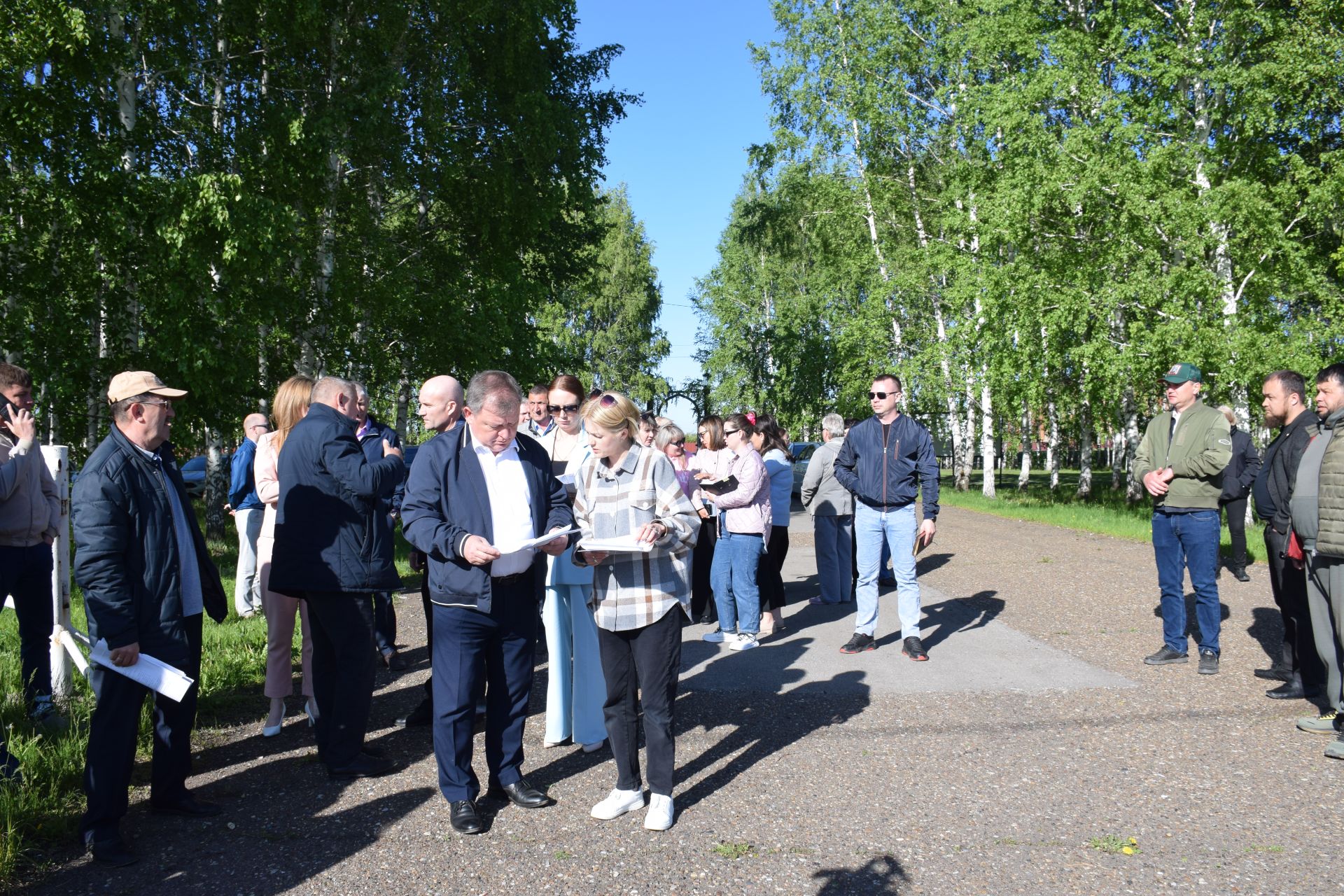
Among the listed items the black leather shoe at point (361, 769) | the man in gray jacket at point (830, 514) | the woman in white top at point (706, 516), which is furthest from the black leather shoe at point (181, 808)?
the man in gray jacket at point (830, 514)

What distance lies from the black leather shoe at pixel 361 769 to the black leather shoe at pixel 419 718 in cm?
81

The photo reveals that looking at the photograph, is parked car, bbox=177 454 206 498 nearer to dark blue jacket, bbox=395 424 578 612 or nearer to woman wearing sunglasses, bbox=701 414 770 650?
woman wearing sunglasses, bbox=701 414 770 650

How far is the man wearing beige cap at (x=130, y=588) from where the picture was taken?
3.78 m

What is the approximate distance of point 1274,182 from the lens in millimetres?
18438

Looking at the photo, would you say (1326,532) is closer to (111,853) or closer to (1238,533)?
(111,853)

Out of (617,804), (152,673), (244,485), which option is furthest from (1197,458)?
(244,485)

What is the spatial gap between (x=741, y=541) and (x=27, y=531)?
4901 mm

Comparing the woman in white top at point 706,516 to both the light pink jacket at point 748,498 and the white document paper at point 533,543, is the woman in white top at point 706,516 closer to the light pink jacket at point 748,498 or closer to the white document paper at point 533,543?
the light pink jacket at point 748,498

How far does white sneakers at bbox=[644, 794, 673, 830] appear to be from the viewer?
4.10m

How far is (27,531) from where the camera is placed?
4984 mm

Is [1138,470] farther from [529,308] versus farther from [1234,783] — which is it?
[529,308]

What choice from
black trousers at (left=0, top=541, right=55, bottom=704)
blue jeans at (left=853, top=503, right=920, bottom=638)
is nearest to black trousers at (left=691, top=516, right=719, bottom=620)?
blue jeans at (left=853, top=503, right=920, bottom=638)

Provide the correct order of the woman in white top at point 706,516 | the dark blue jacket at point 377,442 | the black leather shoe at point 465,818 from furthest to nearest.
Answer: the woman in white top at point 706,516, the dark blue jacket at point 377,442, the black leather shoe at point 465,818

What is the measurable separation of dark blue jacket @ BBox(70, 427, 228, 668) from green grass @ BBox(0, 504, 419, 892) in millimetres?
862
